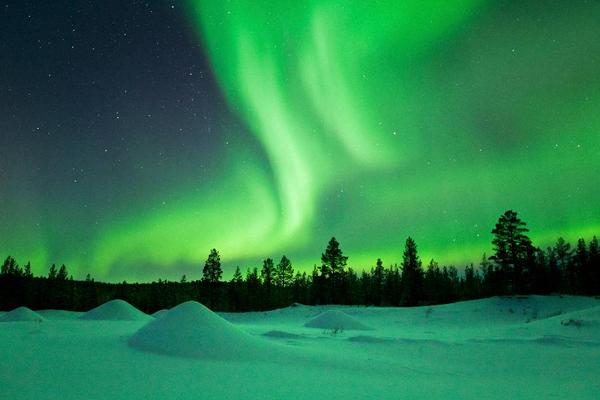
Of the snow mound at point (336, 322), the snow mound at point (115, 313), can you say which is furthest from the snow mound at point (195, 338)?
the snow mound at point (115, 313)

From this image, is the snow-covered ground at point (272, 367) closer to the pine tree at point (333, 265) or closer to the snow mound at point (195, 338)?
the snow mound at point (195, 338)

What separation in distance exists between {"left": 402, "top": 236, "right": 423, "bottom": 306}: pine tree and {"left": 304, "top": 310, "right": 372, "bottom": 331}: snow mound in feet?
81.2

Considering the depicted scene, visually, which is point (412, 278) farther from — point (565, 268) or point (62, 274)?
point (62, 274)

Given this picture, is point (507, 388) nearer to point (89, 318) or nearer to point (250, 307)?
point (89, 318)

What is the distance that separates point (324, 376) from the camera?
6.94 metres

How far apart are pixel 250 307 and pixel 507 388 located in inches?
2388

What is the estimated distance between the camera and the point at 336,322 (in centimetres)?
2541

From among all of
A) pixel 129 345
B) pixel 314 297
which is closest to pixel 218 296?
pixel 314 297

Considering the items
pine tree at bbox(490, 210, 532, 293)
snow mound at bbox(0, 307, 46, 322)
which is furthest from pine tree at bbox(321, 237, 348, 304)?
snow mound at bbox(0, 307, 46, 322)

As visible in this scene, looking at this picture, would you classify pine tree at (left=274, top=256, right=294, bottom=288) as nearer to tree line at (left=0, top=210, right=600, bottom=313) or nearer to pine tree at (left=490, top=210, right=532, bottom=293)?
tree line at (left=0, top=210, right=600, bottom=313)

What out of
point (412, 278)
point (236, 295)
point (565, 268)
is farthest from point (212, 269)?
point (565, 268)

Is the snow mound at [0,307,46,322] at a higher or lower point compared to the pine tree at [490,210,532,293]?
lower

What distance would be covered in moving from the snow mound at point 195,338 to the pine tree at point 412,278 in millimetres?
41462

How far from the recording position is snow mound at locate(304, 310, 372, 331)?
24188mm
